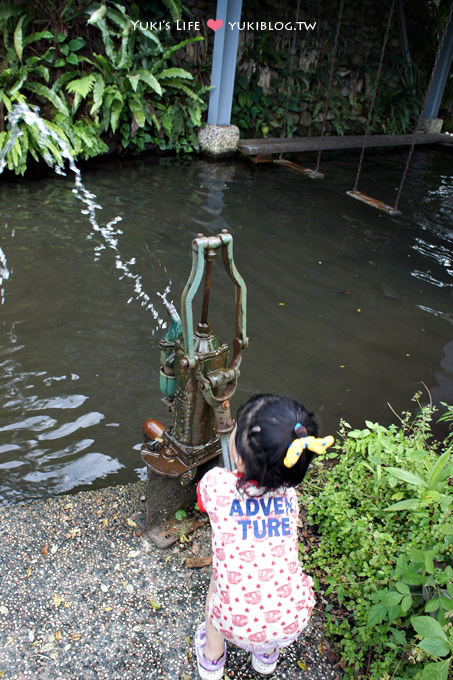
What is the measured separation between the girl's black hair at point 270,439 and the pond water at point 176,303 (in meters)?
2.14

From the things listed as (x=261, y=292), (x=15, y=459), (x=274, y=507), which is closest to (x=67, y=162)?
(x=261, y=292)

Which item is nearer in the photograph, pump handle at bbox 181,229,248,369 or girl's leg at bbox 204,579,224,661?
girl's leg at bbox 204,579,224,661

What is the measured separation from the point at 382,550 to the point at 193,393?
120 cm

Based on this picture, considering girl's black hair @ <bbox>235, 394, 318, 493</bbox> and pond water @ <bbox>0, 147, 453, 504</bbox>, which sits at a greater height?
girl's black hair @ <bbox>235, 394, 318, 493</bbox>

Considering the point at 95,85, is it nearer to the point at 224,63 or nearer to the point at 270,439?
the point at 224,63

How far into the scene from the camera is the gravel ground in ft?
7.62

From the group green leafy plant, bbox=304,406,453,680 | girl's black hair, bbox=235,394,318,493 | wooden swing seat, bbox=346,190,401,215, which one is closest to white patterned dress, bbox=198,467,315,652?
girl's black hair, bbox=235,394,318,493

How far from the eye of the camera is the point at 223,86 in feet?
34.6

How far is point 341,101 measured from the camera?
14.4m

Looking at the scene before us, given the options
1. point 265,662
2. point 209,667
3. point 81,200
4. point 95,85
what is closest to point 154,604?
point 209,667

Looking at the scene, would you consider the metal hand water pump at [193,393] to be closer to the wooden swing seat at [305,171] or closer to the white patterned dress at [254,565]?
the white patterned dress at [254,565]

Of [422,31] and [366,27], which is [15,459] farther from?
[422,31]

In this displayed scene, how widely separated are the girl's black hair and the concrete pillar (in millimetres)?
9798

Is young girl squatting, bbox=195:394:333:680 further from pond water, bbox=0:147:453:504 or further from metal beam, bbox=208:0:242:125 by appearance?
metal beam, bbox=208:0:242:125
